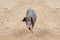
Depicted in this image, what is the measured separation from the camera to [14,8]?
7836mm

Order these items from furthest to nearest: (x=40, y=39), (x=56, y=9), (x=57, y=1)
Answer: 1. (x=57, y=1)
2. (x=56, y=9)
3. (x=40, y=39)

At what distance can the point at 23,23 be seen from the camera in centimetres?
677

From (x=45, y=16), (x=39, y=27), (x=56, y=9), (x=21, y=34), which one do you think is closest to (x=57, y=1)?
(x=56, y=9)

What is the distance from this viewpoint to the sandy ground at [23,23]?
6125 millimetres

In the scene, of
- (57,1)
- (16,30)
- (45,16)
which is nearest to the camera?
(16,30)

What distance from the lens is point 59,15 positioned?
7.30 meters

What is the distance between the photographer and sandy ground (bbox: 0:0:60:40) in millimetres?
6125

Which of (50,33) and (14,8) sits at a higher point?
(14,8)

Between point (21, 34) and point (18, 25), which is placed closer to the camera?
point (21, 34)

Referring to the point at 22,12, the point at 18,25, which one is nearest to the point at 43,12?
the point at 22,12

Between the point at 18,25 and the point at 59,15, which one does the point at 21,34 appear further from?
the point at 59,15

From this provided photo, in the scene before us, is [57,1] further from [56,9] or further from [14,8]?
[14,8]

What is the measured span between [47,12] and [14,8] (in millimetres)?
1146

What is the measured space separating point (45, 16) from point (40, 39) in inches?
53.6
